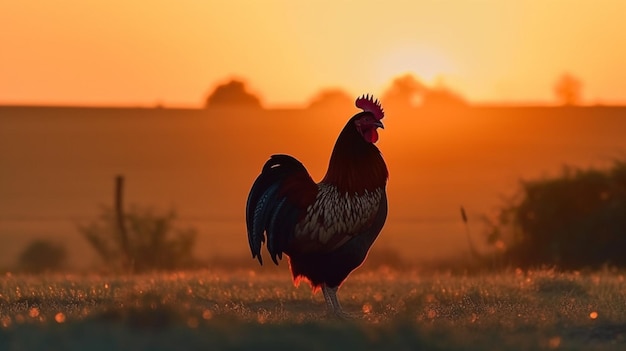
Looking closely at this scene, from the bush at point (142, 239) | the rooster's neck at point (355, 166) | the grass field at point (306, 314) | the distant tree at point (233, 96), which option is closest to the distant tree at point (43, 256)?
the bush at point (142, 239)

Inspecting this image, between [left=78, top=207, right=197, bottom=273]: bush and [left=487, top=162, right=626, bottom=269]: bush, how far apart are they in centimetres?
517

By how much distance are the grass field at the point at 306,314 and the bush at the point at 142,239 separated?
20.1 feet

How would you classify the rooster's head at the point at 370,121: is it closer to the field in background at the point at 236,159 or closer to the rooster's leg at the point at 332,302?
the rooster's leg at the point at 332,302

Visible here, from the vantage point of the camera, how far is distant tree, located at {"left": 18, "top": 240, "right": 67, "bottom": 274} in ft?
79.2

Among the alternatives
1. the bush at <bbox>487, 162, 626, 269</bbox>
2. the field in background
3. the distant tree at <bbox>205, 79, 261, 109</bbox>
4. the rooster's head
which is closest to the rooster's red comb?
the rooster's head

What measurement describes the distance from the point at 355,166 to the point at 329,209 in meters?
0.46

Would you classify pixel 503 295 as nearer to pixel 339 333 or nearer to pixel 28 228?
pixel 339 333

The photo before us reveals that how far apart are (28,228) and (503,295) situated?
69.6ft

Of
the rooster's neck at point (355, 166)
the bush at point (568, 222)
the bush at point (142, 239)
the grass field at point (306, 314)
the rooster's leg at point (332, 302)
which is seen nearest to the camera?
the grass field at point (306, 314)

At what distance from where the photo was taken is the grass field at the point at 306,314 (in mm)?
8367

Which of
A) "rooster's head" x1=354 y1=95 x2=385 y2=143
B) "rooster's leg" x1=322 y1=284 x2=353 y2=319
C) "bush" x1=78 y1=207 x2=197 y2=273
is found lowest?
"bush" x1=78 y1=207 x2=197 y2=273

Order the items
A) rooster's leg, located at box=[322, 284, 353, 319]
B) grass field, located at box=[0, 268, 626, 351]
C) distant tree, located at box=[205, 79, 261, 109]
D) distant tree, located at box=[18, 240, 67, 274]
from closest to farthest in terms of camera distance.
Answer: grass field, located at box=[0, 268, 626, 351] → rooster's leg, located at box=[322, 284, 353, 319] → distant tree, located at box=[18, 240, 67, 274] → distant tree, located at box=[205, 79, 261, 109]

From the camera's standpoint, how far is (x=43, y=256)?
80.3 feet

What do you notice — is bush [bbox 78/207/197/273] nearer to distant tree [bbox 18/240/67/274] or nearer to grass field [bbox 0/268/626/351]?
distant tree [bbox 18/240/67/274]
